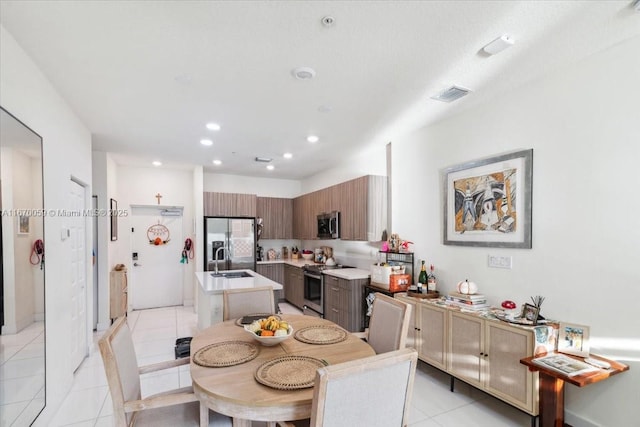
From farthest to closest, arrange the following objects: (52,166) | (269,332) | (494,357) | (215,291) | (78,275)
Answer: (78,275) < (215,291) < (52,166) < (494,357) < (269,332)

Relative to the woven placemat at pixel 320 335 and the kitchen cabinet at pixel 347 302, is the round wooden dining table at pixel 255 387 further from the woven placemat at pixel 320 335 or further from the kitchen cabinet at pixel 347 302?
the kitchen cabinet at pixel 347 302

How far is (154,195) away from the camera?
5957 millimetres

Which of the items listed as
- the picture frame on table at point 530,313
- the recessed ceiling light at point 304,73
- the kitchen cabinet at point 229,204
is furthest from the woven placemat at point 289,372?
the kitchen cabinet at point 229,204

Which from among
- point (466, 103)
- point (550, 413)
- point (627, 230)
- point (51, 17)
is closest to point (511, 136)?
point (466, 103)

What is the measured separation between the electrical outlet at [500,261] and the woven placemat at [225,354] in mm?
2286

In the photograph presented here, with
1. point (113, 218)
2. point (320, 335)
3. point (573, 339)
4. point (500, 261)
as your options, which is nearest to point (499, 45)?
point (500, 261)

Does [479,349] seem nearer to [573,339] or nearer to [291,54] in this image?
[573,339]

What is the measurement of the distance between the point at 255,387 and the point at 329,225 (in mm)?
3940

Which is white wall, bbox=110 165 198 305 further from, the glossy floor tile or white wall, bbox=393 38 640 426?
white wall, bbox=393 38 640 426

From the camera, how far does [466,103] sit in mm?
3006

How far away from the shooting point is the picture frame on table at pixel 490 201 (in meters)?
2.65

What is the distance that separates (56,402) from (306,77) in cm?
341

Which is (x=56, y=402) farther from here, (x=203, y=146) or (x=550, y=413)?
(x=550, y=413)

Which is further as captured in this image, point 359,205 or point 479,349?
point 359,205
